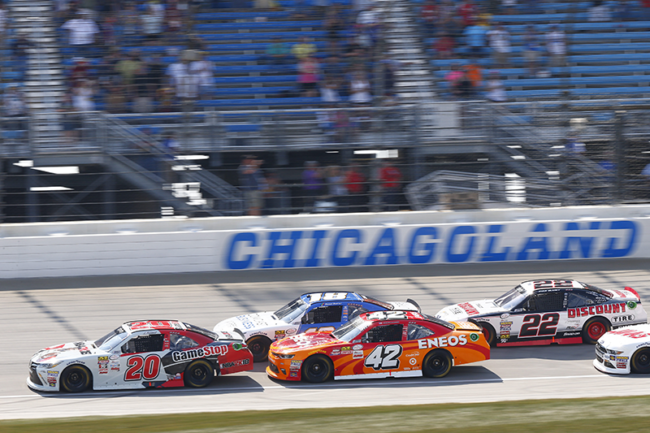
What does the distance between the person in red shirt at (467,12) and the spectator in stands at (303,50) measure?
3756mm

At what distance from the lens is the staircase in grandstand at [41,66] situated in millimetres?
14867

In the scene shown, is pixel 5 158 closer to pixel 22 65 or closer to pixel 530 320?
pixel 22 65

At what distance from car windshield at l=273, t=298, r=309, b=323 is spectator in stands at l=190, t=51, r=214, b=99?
7.23 meters

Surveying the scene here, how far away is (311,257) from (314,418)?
7.09 m

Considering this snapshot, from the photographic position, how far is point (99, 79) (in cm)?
1658

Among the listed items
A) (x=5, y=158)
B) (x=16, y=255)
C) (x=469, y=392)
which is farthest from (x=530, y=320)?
(x=5, y=158)

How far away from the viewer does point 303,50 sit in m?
17.7

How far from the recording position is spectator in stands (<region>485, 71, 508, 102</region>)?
57.3ft

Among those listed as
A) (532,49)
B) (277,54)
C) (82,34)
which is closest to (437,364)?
(277,54)

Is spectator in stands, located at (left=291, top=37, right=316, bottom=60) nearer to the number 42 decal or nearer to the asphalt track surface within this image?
the asphalt track surface

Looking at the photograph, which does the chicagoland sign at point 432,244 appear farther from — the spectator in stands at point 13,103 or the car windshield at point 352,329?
the spectator in stands at point 13,103

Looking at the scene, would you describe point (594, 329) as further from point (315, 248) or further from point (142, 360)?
point (142, 360)

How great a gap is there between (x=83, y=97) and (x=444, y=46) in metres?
8.23

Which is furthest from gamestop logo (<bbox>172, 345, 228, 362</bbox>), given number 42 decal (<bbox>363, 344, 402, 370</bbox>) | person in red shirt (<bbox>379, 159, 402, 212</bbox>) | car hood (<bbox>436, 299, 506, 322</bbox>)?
person in red shirt (<bbox>379, 159, 402, 212</bbox>)
